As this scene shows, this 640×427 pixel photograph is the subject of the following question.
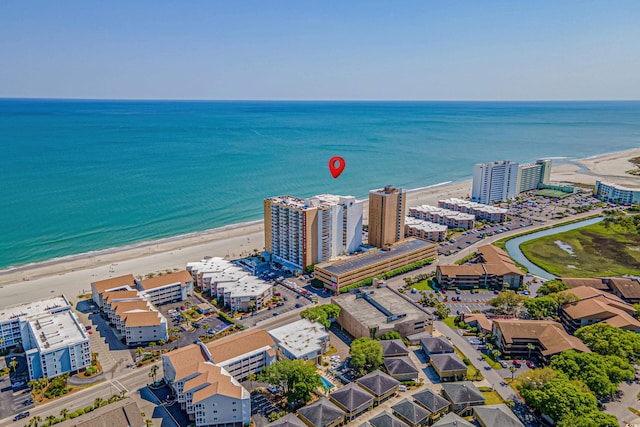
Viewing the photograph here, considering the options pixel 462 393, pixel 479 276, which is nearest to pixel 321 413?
pixel 462 393

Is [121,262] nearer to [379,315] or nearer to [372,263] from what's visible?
[372,263]

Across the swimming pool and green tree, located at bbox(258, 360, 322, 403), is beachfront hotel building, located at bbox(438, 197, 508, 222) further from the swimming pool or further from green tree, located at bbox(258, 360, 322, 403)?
green tree, located at bbox(258, 360, 322, 403)

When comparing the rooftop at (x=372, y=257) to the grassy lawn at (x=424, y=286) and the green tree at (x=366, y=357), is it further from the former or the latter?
the green tree at (x=366, y=357)

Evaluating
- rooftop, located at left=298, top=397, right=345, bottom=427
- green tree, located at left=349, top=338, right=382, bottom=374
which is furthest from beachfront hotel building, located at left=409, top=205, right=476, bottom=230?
rooftop, located at left=298, top=397, right=345, bottom=427

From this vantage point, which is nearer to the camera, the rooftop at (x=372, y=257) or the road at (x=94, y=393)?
the road at (x=94, y=393)

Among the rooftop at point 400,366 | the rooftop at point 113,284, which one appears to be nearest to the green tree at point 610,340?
the rooftop at point 400,366

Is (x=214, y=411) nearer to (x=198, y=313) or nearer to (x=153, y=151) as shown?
(x=198, y=313)

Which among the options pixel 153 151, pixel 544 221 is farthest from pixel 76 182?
pixel 544 221
